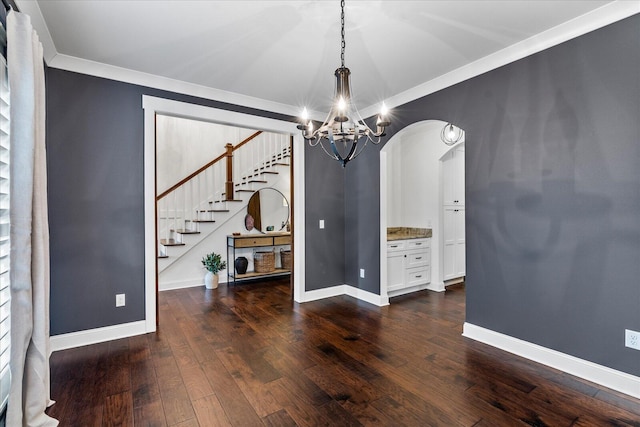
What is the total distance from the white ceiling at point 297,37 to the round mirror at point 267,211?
2.72 metres

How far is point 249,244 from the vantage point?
549cm

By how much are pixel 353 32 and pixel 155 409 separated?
3.06 meters

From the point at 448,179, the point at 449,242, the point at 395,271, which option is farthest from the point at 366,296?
the point at 448,179

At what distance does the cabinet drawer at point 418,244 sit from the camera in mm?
4824

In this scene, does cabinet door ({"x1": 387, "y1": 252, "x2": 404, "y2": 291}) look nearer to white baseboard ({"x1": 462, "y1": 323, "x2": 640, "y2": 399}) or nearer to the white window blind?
white baseboard ({"x1": 462, "y1": 323, "x2": 640, "y2": 399})

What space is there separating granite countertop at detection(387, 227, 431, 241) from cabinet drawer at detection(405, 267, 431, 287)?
51 cm

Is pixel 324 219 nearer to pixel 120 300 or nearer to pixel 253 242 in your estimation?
pixel 253 242

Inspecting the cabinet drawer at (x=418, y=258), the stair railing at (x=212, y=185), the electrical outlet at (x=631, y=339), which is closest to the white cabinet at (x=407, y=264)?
the cabinet drawer at (x=418, y=258)

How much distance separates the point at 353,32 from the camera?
252cm

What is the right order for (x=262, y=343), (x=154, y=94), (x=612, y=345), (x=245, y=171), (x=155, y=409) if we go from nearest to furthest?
(x=155, y=409), (x=612, y=345), (x=262, y=343), (x=154, y=94), (x=245, y=171)

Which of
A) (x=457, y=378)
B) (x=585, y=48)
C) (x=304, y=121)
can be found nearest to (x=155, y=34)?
(x=304, y=121)

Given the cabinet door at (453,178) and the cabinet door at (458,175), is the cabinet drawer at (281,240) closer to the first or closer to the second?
the cabinet door at (453,178)

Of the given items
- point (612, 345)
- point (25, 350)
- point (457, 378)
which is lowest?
point (457, 378)

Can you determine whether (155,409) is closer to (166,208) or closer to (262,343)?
(262,343)
